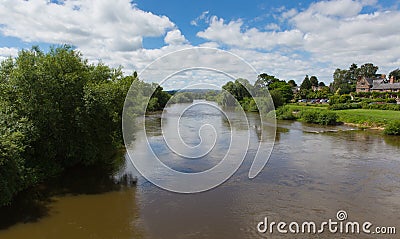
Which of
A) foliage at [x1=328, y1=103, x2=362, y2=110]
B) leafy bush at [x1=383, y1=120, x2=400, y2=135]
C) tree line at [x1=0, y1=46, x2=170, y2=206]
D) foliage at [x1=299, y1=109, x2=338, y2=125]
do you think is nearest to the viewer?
tree line at [x1=0, y1=46, x2=170, y2=206]

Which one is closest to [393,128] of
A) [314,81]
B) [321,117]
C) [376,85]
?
[321,117]

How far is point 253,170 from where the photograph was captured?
1747 cm

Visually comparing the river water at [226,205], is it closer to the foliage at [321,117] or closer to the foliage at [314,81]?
the foliage at [321,117]

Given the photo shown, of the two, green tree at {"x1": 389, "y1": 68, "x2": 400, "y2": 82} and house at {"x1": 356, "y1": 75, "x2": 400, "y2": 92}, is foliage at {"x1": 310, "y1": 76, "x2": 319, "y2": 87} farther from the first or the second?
house at {"x1": 356, "y1": 75, "x2": 400, "y2": 92}

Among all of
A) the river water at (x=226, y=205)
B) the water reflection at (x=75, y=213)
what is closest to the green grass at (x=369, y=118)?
the river water at (x=226, y=205)

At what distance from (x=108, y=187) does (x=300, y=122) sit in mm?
34902

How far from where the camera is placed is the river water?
10.1 metres

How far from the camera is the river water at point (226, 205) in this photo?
10133 millimetres

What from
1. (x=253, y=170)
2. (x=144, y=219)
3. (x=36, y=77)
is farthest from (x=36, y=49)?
(x=253, y=170)

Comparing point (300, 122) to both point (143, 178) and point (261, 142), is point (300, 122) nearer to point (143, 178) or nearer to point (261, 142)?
point (261, 142)

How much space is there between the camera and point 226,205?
12.3 m

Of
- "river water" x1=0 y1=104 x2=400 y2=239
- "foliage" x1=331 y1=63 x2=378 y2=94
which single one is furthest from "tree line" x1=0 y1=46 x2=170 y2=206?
"foliage" x1=331 y1=63 x2=378 y2=94

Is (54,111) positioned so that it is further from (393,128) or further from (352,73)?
(352,73)

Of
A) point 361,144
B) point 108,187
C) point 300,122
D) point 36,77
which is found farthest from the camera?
point 300,122
